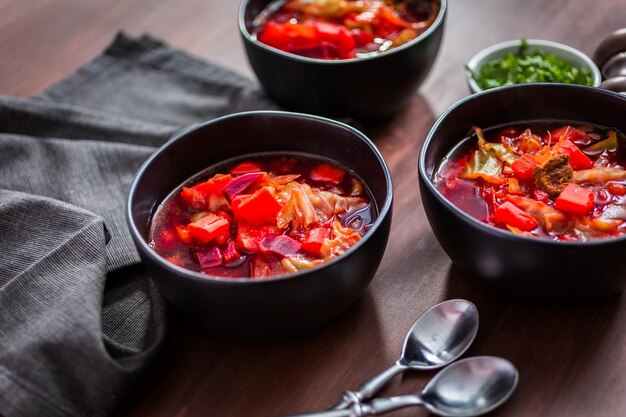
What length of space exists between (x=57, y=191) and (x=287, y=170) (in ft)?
2.18

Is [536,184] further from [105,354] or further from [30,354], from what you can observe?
[30,354]

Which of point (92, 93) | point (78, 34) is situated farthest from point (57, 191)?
point (78, 34)

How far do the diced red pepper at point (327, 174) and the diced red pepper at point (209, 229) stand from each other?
290mm

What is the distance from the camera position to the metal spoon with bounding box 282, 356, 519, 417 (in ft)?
4.64

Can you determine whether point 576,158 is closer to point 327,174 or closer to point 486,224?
point 486,224

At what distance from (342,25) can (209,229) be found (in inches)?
39.0

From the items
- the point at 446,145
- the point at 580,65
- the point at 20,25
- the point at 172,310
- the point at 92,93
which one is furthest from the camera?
the point at 20,25

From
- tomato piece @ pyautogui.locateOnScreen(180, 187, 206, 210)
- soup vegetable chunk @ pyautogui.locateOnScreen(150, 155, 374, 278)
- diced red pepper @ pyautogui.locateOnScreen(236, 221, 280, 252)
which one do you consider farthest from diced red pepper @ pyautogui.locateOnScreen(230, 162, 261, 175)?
diced red pepper @ pyautogui.locateOnScreen(236, 221, 280, 252)

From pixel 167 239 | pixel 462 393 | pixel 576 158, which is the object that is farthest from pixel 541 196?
pixel 167 239

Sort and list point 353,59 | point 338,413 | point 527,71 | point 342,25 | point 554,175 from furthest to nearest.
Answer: point 342,25, point 527,71, point 353,59, point 554,175, point 338,413

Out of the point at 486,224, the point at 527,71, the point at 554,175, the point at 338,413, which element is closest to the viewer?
the point at 338,413

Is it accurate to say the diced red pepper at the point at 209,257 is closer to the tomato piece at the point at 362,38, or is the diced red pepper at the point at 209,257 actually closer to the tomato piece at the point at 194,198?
the tomato piece at the point at 194,198

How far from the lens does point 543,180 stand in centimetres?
164

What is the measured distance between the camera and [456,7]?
106 inches
